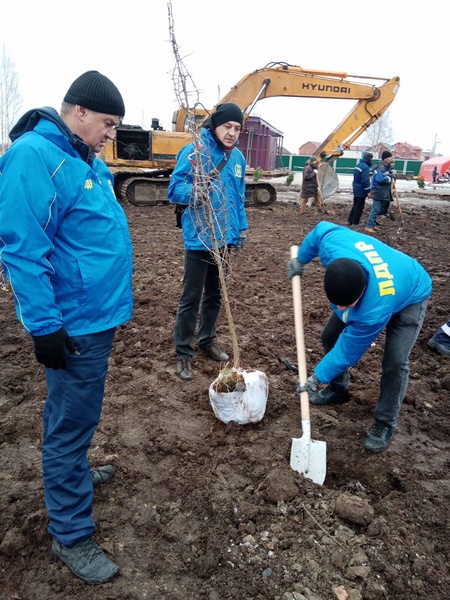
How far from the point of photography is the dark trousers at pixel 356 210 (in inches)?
440

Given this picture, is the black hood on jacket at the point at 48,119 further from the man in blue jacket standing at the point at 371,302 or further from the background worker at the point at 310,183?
the background worker at the point at 310,183

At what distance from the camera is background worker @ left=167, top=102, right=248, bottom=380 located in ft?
10.7

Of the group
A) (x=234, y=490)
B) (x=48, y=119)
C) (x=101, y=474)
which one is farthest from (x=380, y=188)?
(x=48, y=119)

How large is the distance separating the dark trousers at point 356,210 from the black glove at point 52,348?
10.4 metres

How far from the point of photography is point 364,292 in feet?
8.27

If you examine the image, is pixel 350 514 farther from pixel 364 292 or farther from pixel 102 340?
pixel 102 340

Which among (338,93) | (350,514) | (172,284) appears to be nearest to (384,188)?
(338,93)

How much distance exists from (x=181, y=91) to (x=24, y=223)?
1702 millimetres

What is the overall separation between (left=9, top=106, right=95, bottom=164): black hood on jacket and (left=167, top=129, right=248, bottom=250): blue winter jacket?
1.28 meters

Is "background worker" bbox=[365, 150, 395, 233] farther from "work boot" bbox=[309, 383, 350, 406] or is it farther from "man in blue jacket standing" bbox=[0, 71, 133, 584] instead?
"man in blue jacket standing" bbox=[0, 71, 133, 584]

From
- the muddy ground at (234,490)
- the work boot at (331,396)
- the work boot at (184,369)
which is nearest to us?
the muddy ground at (234,490)

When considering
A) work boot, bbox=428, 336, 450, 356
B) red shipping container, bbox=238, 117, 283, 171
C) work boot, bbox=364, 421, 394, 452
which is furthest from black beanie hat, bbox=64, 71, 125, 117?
red shipping container, bbox=238, 117, 283, 171

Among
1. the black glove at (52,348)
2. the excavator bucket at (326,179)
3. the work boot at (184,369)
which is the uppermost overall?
the black glove at (52,348)

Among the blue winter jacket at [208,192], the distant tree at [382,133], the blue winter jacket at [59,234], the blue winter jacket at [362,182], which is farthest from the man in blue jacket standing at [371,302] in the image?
the distant tree at [382,133]
